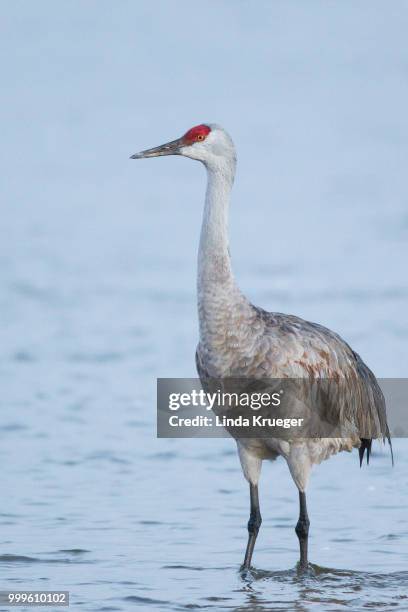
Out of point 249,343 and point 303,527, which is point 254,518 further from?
point 249,343

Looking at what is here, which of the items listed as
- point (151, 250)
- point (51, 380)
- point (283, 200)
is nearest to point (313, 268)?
point (151, 250)

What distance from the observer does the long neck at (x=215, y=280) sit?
9367 millimetres

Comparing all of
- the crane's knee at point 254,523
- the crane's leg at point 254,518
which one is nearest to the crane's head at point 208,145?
the crane's leg at point 254,518

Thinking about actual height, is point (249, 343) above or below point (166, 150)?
below

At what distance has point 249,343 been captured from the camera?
9375 mm

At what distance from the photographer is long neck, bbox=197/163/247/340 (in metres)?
9.37

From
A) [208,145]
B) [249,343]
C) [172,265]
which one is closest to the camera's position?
[249,343]

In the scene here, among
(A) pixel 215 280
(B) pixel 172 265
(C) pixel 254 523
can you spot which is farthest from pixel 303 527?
(B) pixel 172 265

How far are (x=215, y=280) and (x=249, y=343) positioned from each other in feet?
1.31

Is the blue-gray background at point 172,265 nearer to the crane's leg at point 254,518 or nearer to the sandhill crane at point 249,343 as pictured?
the crane's leg at point 254,518

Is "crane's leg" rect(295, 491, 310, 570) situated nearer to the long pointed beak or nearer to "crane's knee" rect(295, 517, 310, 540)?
"crane's knee" rect(295, 517, 310, 540)

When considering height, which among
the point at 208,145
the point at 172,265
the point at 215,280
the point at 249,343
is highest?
the point at 172,265

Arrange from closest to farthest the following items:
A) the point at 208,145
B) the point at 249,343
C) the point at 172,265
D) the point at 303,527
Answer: the point at 249,343 → the point at 208,145 → the point at 303,527 → the point at 172,265

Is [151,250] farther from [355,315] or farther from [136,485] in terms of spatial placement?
[136,485]
